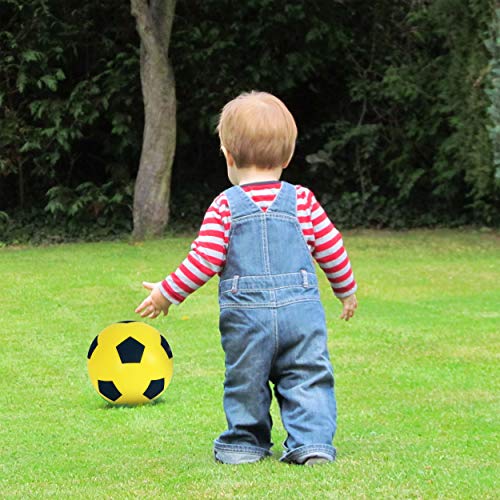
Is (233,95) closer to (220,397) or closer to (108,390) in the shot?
(220,397)

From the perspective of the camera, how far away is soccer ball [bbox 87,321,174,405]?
6.37 metres

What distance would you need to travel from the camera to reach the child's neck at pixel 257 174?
4.76m

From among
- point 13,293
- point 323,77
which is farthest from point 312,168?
point 13,293

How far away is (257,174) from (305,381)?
3.04 feet

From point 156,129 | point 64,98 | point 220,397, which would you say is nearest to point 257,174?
point 220,397

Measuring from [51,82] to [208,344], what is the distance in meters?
9.90

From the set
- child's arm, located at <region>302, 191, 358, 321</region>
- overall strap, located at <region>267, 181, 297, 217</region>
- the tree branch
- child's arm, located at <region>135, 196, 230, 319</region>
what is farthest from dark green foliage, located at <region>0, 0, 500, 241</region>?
child's arm, located at <region>135, 196, 230, 319</region>

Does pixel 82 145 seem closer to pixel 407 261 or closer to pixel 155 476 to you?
pixel 407 261

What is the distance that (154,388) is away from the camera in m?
6.48

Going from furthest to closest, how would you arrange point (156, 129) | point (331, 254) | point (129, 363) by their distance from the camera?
point (156, 129), point (129, 363), point (331, 254)

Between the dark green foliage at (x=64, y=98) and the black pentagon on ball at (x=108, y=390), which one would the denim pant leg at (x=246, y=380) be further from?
the dark green foliage at (x=64, y=98)

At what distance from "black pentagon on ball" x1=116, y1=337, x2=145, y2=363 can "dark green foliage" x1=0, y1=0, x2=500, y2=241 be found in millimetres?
11538

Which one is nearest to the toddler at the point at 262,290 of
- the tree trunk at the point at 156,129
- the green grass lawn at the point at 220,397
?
the green grass lawn at the point at 220,397

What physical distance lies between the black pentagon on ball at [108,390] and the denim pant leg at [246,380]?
1.74 m
